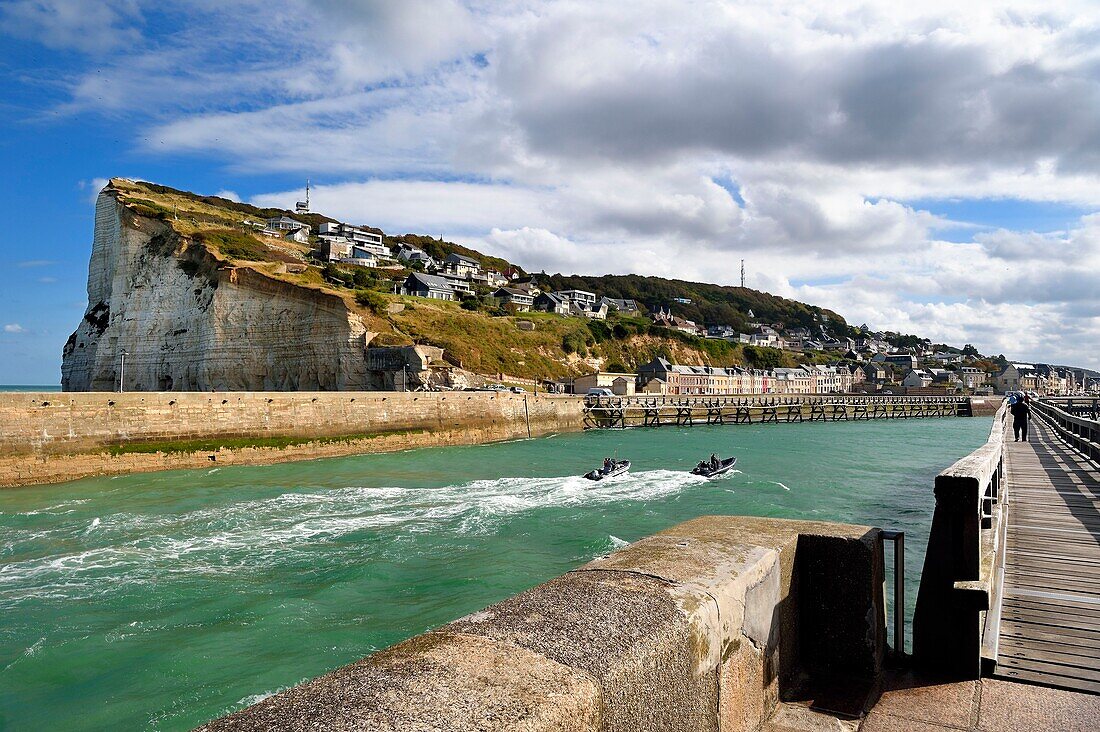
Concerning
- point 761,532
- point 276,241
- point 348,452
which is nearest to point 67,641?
point 761,532

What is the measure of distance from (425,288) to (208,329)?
109 feet

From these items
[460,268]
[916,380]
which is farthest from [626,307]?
[916,380]

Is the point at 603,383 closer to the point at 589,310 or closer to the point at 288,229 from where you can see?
the point at 589,310

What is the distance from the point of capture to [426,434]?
131ft

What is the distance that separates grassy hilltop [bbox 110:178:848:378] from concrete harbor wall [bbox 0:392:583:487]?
20.1 m

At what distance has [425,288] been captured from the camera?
3425 inches

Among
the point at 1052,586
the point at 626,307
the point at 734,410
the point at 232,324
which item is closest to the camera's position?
the point at 1052,586

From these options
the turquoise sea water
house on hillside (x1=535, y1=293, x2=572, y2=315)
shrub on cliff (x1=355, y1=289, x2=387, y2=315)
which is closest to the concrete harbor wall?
the turquoise sea water

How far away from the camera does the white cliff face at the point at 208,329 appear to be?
188ft

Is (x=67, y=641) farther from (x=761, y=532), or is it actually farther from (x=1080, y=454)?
(x=1080, y=454)

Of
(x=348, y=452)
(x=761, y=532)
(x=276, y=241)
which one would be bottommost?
(x=348, y=452)

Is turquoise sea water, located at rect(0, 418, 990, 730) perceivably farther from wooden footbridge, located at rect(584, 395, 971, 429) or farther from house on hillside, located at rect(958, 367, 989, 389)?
house on hillside, located at rect(958, 367, 989, 389)

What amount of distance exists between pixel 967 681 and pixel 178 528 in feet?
58.7

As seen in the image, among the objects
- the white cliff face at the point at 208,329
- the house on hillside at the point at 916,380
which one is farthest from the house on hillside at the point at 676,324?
the white cliff face at the point at 208,329
